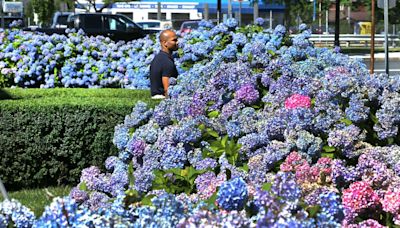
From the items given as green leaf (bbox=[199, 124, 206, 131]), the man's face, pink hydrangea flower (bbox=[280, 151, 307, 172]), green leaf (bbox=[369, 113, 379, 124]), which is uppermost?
the man's face

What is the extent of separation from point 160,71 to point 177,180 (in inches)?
158

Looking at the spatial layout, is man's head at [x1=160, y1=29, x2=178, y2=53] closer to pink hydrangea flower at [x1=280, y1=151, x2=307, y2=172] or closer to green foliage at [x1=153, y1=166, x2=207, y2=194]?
green foliage at [x1=153, y1=166, x2=207, y2=194]

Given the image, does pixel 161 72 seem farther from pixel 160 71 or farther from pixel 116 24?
pixel 116 24

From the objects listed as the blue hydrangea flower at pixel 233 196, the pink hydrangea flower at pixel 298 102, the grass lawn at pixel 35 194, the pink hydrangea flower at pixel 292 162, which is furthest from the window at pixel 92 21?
the blue hydrangea flower at pixel 233 196

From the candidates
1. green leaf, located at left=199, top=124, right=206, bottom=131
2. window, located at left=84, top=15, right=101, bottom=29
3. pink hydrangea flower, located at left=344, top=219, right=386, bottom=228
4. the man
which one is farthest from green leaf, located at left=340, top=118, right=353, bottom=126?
window, located at left=84, top=15, right=101, bottom=29

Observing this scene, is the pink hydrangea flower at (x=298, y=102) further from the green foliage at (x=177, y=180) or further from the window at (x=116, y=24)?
the window at (x=116, y=24)

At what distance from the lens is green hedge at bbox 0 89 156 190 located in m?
7.41

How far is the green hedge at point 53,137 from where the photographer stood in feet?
24.3

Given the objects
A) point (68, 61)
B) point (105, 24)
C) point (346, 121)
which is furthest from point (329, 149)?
point (105, 24)

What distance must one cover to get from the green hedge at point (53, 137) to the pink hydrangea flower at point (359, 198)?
3510 millimetres

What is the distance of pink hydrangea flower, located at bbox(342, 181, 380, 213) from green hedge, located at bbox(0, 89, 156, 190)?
351cm

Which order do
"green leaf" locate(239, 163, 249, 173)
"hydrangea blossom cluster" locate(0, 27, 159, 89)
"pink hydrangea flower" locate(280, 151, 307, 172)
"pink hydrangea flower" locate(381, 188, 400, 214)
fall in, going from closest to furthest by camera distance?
"pink hydrangea flower" locate(381, 188, 400, 214), "pink hydrangea flower" locate(280, 151, 307, 172), "green leaf" locate(239, 163, 249, 173), "hydrangea blossom cluster" locate(0, 27, 159, 89)

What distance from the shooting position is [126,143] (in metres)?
5.43

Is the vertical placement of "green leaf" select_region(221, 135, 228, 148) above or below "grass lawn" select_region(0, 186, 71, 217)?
above
